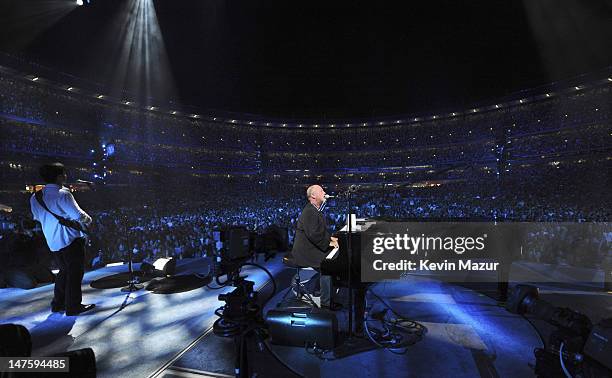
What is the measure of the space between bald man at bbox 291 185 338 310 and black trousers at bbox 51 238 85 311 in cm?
322

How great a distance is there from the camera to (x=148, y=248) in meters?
8.72

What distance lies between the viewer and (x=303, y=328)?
311 cm

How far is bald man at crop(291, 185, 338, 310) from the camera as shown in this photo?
3.58 metres

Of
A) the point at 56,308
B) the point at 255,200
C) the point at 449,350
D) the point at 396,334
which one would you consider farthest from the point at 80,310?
the point at 255,200

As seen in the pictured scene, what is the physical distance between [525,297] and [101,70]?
38985 mm

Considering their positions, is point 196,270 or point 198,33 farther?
point 198,33

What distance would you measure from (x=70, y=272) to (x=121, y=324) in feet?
3.59

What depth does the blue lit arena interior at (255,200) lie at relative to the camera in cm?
331

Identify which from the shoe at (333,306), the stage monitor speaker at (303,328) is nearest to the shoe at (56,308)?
the stage monitor speaker at (303,328)

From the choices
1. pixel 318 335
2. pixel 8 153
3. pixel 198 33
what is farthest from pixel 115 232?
pixel 8 153

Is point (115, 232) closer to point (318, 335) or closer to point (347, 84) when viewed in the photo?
point (318, 335)

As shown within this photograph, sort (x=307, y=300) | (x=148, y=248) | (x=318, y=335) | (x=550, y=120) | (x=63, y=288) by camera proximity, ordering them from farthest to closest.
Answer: (x=550, y=120), (x=148, y=248), (x=307, y=300), (x=63, y=288), (x=318, y=335)

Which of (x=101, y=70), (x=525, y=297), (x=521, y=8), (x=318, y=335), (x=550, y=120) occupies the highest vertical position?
(x=101, y=70)

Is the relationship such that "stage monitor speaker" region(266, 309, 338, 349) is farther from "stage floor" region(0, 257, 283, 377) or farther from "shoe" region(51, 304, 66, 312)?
"shoe" region(51, 304, 66, 312)
